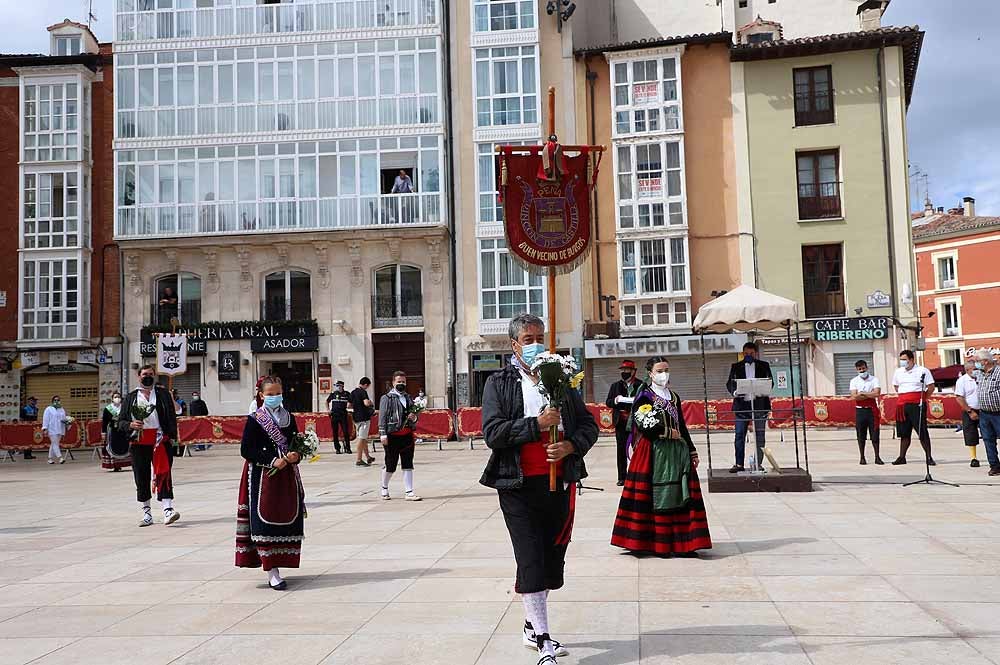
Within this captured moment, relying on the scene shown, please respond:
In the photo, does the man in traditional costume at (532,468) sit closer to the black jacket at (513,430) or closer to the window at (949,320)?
the black jacket at (513,430)

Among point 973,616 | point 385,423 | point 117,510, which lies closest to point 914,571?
point 973,616

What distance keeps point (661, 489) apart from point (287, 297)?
26.3m

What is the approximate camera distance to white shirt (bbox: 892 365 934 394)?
14.4 metres

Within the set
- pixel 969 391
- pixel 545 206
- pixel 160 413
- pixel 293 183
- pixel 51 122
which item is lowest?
pixel 969 391

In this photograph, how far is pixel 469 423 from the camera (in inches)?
1053

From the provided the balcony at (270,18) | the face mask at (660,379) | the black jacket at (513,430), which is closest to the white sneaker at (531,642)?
the black jacket at (513,430)

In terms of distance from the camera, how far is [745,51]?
32.4m

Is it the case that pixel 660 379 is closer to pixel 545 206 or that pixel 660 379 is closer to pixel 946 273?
pixel 545 206

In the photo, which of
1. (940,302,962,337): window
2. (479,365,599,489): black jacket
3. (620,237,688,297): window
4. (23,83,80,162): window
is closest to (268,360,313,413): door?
(23,83,80,162): window

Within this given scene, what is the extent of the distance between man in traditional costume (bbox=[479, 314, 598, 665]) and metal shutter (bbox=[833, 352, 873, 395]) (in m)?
28.2

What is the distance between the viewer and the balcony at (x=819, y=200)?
32.6 meters

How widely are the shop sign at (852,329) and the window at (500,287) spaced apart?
378 inches

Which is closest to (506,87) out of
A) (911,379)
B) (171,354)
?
(171,354)

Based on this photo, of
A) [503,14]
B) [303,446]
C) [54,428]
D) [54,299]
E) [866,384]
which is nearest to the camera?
[303,446]
